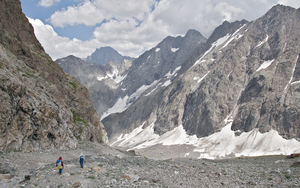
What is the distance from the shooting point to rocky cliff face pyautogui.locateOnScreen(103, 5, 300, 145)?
129 meters

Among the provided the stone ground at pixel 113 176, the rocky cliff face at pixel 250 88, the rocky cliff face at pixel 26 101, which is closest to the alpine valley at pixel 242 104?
the rocky cliff face at pixel 250 88

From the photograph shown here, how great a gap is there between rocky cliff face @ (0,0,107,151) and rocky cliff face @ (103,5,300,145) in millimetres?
117147

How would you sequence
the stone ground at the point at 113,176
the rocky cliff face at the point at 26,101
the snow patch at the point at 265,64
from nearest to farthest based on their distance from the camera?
the stone ground at the point at 113,176 < the rocky cliff face at the point at 26,101 < the snow patch at the point at 265,64

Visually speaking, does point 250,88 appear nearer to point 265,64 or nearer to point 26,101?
point 265,64

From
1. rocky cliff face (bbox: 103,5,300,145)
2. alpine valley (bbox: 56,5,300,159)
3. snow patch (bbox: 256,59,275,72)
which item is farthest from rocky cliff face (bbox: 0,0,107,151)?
snow patch (bbox: 256,59,275,72)

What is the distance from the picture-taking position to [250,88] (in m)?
152

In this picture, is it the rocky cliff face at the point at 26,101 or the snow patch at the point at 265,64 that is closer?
the rocky cliff face at the point at 26,101

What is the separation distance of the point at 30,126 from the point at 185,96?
559 ft

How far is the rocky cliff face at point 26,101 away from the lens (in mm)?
24809

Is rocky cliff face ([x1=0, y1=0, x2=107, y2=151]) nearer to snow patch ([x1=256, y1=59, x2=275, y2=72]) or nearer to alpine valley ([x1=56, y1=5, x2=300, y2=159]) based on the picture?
alpine valley ([x1=56, y1=5, x2=300, y2=159])

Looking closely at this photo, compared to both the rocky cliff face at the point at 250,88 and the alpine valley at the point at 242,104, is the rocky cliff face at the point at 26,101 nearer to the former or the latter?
the alpine valley at the point at 242,104

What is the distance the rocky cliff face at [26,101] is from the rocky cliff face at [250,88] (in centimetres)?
11715

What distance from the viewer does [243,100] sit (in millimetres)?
152875

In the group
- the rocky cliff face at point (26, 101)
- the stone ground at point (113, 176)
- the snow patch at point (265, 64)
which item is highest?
the snow patch at point (265, 64)
